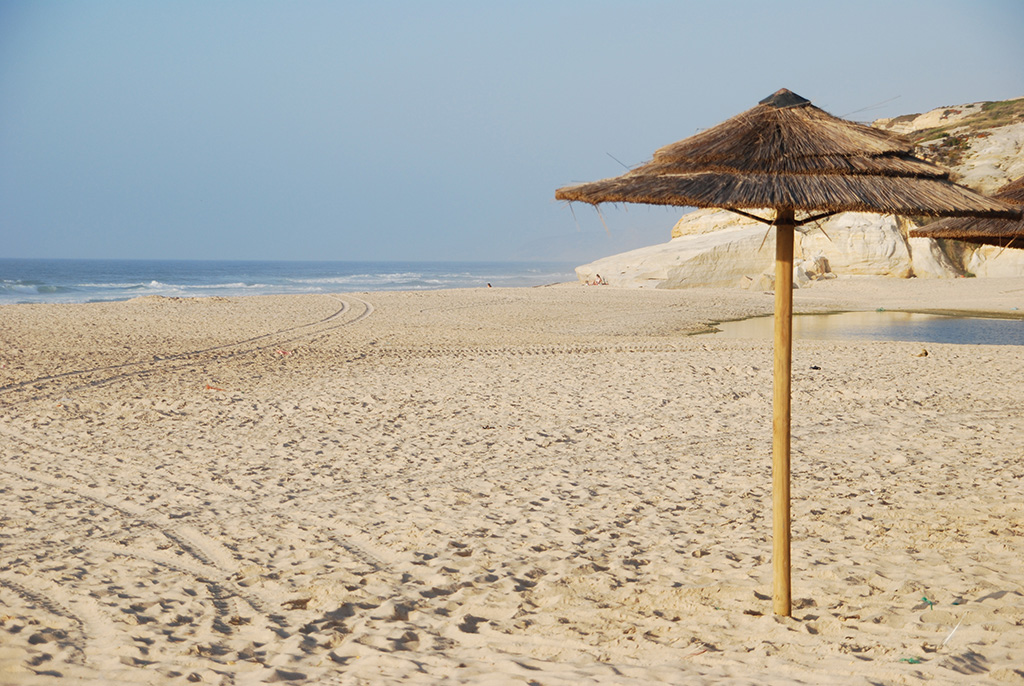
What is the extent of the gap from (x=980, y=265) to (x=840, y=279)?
5.43 metres

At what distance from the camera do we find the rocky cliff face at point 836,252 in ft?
99.7

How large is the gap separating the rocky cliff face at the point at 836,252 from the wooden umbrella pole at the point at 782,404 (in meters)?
26.5

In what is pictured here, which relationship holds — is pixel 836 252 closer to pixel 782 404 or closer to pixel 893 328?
pixel 893 328

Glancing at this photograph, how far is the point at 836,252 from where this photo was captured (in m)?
32.6

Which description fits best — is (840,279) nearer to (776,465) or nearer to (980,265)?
(980,265)

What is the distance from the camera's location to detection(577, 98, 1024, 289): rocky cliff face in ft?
99.7

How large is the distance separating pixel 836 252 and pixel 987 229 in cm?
2836

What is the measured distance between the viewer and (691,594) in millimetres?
4160

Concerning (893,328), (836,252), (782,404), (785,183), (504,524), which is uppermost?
(836,252)

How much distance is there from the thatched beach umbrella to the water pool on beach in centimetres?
1392

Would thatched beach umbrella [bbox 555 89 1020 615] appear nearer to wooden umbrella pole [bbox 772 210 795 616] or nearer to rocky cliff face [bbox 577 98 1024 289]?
wooden umbrella pole [bbox 772 210 795 616]

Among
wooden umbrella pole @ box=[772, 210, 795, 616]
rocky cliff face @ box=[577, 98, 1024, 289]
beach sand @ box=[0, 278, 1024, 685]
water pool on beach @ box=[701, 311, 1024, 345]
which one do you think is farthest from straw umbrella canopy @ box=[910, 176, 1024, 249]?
rocky cliff face @ box=[577, 98, 1024, 289]

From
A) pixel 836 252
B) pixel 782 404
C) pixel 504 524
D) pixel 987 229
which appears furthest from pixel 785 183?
Answer: pixel 836 252

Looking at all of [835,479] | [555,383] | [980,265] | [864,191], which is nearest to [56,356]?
[555,383]
